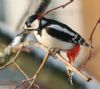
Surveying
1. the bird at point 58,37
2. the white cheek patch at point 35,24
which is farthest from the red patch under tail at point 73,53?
the white cheek patch at point 35,24

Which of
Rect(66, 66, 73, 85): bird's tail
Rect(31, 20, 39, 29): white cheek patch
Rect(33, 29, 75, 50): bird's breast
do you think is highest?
Rect(31, 20, 39, 29): white cheek patch

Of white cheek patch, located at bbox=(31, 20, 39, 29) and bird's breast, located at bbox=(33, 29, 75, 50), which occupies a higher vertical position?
white cheek patch, located at bbox=(31, 20, 39, 29)

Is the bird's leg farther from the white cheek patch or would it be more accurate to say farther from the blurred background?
the white cheek patch

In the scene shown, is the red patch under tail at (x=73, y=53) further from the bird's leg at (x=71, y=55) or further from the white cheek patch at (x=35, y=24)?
the white cheek patch at (x=35, y=24)

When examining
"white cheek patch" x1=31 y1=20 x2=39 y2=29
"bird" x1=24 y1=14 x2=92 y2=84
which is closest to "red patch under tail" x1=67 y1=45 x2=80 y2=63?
"bird" x1=24 y1=14 x2=92 y2=84

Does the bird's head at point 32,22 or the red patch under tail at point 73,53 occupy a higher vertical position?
the bird's head at point 32,22

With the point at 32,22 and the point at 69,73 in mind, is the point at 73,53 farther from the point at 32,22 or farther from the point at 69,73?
the point at 32,22

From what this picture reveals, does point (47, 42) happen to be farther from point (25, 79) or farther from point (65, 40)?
point (25, 79)
